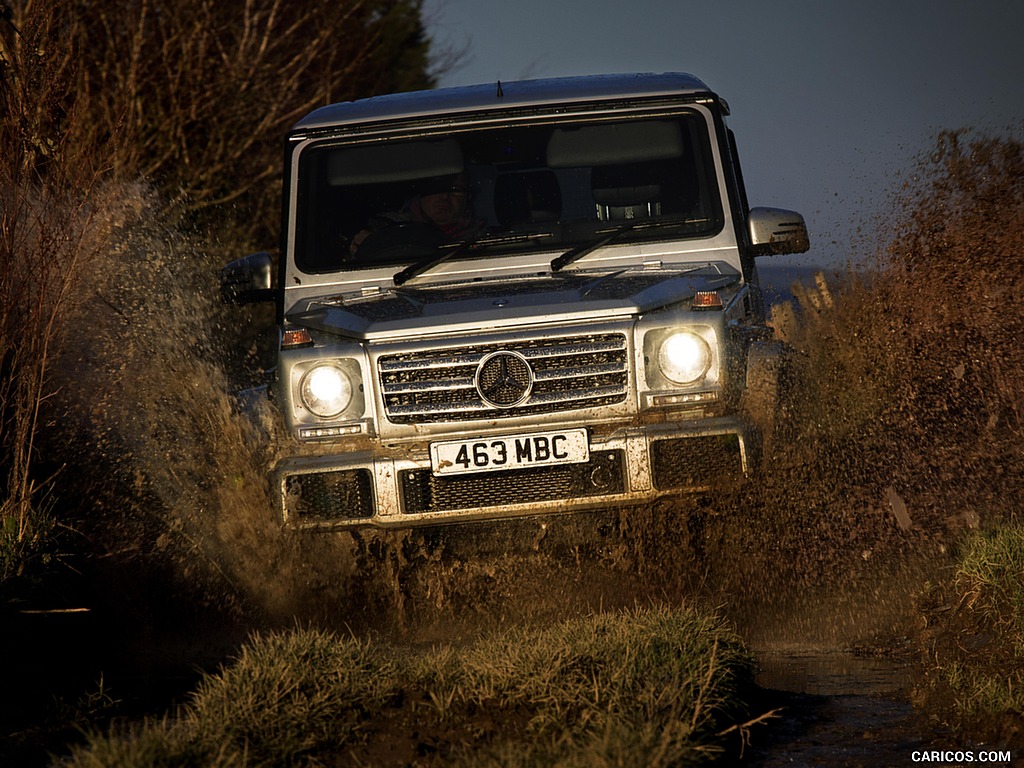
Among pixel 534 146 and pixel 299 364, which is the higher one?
pixel 534 146

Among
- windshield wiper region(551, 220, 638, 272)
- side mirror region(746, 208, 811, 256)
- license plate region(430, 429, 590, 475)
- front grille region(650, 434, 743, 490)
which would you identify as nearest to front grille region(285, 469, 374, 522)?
license plate region(430, 429, 590, 475)

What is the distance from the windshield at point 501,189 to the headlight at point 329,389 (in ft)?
3.10

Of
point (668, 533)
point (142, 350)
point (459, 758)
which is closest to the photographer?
point (459, 758)

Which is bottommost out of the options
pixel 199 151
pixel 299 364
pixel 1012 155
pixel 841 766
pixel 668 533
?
pixel 841 766

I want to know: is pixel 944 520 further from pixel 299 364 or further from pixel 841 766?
pixel 299 364

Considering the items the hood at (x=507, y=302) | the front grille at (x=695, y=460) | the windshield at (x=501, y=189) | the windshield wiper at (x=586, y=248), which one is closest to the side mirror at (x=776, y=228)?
the windshield at (x=501, y=189)

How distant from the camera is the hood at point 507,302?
5285 millimetres

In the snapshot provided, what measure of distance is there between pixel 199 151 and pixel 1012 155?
1020 cm

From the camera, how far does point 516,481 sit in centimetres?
523

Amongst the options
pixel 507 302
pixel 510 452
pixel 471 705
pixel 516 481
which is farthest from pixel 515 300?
pixel 471 705

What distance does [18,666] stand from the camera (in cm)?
482

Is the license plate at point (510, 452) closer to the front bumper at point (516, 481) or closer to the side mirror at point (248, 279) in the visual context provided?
the front bumper at point (516, 481)

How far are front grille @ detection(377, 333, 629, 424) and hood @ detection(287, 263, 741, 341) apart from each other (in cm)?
9

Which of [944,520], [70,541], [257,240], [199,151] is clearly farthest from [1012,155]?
[257,240]
